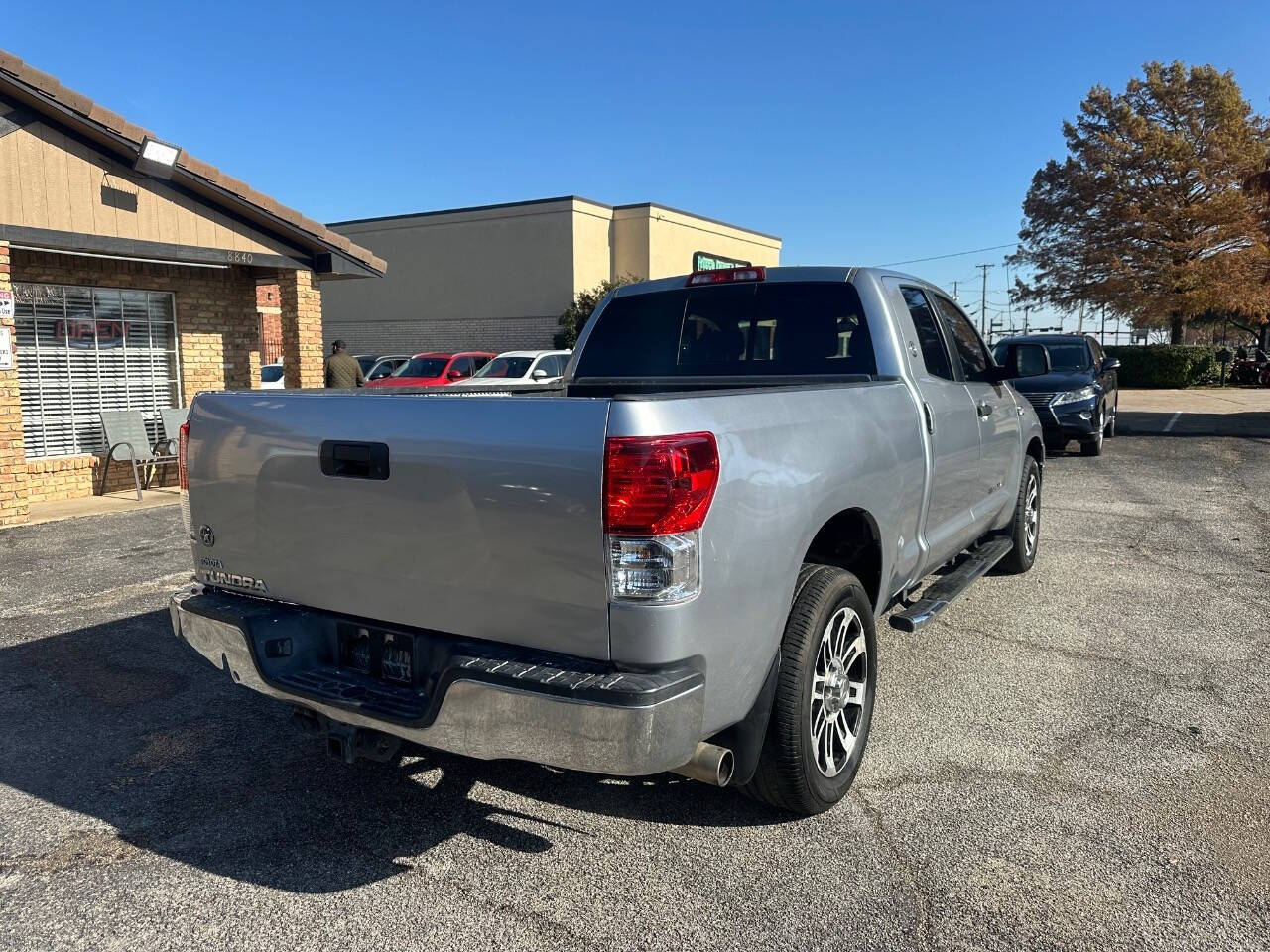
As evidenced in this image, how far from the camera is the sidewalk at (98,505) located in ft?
34.0

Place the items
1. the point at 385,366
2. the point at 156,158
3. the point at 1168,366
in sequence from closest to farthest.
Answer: the point at 156,158, the point at 385,366, the point at 1168,366

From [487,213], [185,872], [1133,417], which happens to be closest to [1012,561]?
[185,872]

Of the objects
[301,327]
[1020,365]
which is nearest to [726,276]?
[1020,365]

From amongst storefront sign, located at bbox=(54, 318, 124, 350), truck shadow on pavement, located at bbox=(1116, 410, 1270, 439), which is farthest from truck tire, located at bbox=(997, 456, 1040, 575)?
truck shadow on pavement, located at bbox=(1116, 410, 1270, 439)

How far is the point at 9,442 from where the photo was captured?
9.65 meters

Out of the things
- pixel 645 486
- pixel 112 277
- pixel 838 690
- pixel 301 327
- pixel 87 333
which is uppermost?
→ pixel 112 277

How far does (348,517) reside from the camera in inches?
125

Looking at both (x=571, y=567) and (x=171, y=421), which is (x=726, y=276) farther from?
(x=171, y=421)

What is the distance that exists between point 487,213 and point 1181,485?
91.5 ft

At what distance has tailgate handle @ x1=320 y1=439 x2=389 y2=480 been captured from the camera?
10.1 ft

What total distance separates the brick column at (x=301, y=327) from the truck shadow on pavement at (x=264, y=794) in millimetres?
8993

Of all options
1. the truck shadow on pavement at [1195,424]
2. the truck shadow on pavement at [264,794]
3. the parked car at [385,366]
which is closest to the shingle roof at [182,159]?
the truck shadow on pavement at [264,794]

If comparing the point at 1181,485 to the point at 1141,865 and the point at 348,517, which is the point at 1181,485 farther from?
the point at 348,517

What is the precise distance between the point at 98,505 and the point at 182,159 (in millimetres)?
3982
